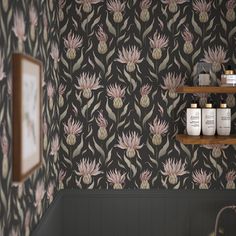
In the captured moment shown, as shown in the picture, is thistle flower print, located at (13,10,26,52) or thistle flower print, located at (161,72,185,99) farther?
thistle flower print, located at (161,72,185,99)

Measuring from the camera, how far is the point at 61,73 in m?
2.86

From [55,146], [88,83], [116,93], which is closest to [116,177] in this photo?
[55,146]

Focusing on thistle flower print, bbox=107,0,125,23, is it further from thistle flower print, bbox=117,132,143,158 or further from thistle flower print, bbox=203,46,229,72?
thistle flower print, bbox=117,132,143,158

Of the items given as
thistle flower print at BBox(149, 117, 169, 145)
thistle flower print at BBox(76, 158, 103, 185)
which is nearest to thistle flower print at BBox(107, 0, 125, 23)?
thistle flower print at BBox(149, 117, 169, 145)

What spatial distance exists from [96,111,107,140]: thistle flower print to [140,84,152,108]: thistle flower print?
0.31 meters

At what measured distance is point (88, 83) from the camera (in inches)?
112

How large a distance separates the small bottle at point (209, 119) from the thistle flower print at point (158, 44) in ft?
1.70

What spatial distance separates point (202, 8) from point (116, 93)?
2.92ft

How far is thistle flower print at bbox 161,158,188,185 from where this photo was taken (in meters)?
2.88

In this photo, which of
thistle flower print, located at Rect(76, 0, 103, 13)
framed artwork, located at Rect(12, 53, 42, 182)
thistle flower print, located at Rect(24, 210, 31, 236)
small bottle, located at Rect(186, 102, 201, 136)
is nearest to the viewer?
framed artwork, located at Rect(12, 53, 42, 182)

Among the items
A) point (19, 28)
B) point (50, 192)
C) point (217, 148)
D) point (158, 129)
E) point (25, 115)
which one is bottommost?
point (50, 192)

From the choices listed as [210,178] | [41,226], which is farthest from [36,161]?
[210,178]

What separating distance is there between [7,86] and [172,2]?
1.72 meters

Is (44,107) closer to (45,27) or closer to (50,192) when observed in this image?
(45,27)
